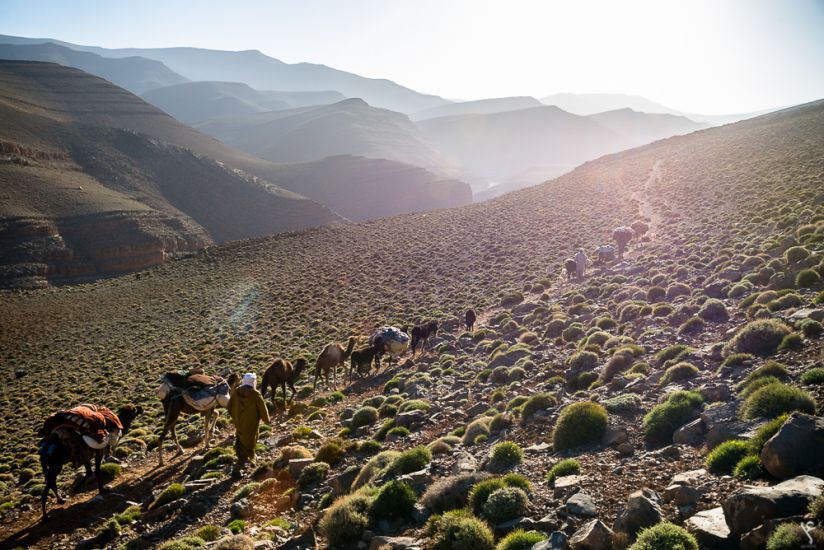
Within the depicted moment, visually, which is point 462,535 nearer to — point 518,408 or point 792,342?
point 518,408

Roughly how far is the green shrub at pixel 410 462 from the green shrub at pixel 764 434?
5451 millimetres

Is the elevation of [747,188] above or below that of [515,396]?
above

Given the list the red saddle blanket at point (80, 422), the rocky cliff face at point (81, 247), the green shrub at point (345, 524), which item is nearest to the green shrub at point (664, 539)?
the green shrub at point (345, 524)

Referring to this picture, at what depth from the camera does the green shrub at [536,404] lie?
1167 centimetres

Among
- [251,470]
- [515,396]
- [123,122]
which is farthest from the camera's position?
[123,122]

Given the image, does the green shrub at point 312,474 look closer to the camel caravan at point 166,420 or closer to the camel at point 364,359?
the camel caravan at point 166,420

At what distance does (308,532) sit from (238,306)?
3862 cm

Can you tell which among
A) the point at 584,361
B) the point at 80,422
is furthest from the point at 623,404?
the point at 80,422

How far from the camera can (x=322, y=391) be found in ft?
68.8

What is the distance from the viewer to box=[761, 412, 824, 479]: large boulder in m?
6.02

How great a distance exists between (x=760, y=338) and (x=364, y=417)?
1031 centimetres

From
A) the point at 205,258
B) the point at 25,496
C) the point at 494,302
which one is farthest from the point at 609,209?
the point at 25,496

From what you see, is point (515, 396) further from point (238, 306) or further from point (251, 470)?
point (238, 306)

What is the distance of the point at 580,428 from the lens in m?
9.48
